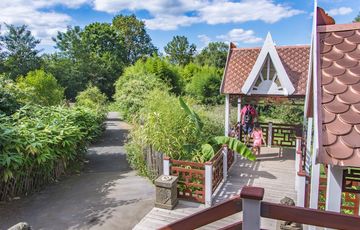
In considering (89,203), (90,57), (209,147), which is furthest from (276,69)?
(90,57)

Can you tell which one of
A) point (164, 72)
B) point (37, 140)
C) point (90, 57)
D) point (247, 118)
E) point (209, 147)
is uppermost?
point (90, 57)

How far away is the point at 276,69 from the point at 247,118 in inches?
95.0

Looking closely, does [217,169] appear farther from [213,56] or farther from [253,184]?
[213,56]

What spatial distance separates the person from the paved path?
15.3 feet

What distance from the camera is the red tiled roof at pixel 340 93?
1993 mm

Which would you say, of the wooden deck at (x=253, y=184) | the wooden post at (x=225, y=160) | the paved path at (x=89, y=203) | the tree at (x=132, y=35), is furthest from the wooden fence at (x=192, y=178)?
the tree at (x=132, y=35)

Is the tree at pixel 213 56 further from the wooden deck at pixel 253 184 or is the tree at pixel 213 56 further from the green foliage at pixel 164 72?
the wooden deck at pixel 253 184

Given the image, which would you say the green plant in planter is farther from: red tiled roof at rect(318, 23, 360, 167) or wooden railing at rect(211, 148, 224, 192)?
red tiled roof at rect(318, 23, 360, 167)

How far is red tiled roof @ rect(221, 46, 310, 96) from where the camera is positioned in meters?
9.28

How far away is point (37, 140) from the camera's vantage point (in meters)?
6.98

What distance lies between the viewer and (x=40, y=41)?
3125 centimetres

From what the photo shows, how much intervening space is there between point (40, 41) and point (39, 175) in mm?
28367

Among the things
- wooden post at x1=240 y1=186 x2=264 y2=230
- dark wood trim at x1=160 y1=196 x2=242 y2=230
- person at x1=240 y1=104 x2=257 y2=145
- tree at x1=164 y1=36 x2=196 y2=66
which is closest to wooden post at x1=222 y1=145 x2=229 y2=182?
person at x1=240 y1=104 x2=257 y2=145

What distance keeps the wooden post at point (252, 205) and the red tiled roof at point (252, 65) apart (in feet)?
26.6
